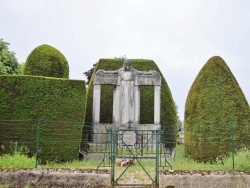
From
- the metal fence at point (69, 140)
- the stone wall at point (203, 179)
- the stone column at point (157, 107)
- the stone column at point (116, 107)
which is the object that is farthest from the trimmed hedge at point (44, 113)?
the stone wall at point (203, 179)

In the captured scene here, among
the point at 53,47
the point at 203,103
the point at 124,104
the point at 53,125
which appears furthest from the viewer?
the point at 53,47

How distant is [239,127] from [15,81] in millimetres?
8486

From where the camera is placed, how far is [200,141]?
12.4 meters

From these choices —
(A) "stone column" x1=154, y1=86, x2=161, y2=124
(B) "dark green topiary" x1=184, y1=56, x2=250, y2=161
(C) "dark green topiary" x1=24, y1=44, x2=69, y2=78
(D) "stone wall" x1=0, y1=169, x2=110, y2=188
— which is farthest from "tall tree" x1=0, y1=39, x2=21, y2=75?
(D) "stone wall" x1=0, y1=169, x2=110, y2=188

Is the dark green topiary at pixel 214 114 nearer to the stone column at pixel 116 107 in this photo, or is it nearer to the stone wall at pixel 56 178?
the stone column at pixel 116 107

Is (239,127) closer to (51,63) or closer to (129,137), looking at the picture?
(129,137)

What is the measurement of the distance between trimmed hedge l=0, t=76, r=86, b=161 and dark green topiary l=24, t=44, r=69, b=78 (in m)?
1.81

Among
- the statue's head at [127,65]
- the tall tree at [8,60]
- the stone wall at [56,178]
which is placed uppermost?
the tall tree at [8,60]

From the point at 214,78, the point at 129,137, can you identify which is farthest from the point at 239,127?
the point at 129,137

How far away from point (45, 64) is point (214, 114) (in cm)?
735

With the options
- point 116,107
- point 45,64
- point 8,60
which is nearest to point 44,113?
point 45,64

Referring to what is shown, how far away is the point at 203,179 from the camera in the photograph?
809 centimetres

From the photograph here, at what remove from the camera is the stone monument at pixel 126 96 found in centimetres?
1375

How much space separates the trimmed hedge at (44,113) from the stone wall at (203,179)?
4853mm
